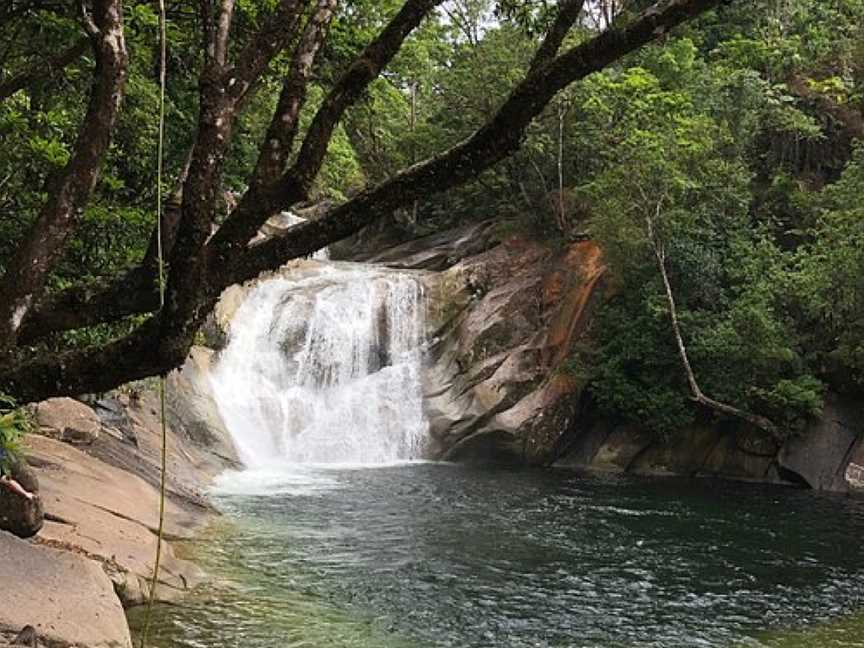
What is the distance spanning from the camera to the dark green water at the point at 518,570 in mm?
9469

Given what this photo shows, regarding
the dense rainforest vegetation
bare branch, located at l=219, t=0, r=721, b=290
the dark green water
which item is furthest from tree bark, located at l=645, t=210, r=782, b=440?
bare branch, located at l=219, t=0, r=721, b=290

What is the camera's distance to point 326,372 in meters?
27.0

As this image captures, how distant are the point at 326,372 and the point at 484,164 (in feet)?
76.9

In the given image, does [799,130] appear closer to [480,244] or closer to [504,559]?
[480,244]

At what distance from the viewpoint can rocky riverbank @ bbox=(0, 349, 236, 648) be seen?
282 inches

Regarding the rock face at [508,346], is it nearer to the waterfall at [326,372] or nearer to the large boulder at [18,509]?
the waterfall at [326,372]

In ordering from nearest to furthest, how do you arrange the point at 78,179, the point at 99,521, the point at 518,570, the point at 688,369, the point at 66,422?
the point at 78,179, the point at 99,521, the point at 518,570, the point at 66,422, the point at 688,369

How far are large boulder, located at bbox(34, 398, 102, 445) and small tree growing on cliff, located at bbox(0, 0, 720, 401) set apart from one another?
10.2m

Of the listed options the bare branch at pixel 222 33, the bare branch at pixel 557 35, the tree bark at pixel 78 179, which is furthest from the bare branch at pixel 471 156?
the tree bark at pixel 78 179

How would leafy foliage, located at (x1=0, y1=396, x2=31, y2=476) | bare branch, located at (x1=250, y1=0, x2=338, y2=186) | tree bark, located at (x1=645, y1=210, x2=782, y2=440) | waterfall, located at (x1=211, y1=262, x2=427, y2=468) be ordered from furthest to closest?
waterfall, located at (x1=211, y1=262, x2=427, y2=468)
tree bark, located at (x1=645, y1=210, x2=782, y2=440)
leafy foliage, located at (x1=0, y1=396, x2=31, y2=476)
bare branch, located at (x1=250, y1=0, x2=338, y2=186)

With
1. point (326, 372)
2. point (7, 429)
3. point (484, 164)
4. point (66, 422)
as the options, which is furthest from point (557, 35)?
point (326, 372)

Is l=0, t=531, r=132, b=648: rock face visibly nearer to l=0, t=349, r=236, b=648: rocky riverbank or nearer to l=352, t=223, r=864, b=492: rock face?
l=0, t=349, r=236, b=648: rocky riverbank

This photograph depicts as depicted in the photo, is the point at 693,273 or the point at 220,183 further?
the point at 693,273

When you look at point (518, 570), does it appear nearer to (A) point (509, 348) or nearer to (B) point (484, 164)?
(B) point (484, 164)
